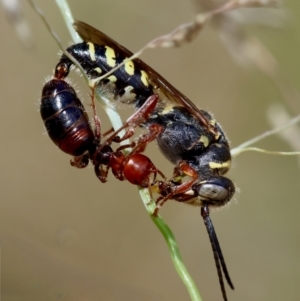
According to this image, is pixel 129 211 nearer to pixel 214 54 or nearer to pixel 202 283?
pixel 202 283

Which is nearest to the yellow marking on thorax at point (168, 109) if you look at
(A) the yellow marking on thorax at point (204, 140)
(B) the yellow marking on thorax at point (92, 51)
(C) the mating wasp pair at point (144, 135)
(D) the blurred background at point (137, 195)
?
(C) the mating wasp pair at point (144, 135)

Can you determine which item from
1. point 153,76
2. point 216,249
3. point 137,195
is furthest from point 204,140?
point 137,195

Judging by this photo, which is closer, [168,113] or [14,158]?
[168,113]

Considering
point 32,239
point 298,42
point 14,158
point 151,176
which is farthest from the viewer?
point 298,42

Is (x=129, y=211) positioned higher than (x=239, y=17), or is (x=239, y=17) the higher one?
(x=239, y=17)

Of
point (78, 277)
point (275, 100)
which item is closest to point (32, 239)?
point (78, 277)

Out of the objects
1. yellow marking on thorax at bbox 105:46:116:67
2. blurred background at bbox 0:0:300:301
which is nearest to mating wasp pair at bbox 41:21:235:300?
yellow marking on thorax at bbox 105:46:116:67

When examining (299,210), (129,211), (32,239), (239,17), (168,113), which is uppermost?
(239,17)
